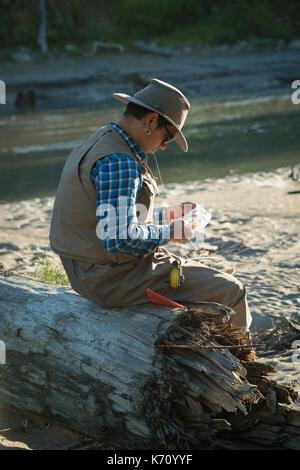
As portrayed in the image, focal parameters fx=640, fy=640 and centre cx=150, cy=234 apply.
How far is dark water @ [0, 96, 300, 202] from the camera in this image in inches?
440

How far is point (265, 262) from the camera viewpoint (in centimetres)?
589

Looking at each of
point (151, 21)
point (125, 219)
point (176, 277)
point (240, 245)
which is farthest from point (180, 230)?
point (151, 21)

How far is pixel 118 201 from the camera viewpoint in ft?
9.61

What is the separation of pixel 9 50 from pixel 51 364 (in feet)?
80.4

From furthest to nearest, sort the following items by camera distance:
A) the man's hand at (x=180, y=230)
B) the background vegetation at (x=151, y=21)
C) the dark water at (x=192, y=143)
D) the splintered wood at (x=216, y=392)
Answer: the background vegetation at (x=151, y=21)
the dark water at (x=192, y=143)
the man's hand at (x=180, y=230)
the splintered wood at (x=216, y=392)

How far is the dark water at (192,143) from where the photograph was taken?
1117cm

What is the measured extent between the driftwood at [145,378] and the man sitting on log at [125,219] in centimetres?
15

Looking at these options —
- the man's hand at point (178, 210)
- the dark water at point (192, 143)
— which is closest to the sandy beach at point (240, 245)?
the man's hand at point (178, 210)

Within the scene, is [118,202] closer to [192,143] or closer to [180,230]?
[180,230]

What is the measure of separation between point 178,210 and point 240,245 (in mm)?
3061

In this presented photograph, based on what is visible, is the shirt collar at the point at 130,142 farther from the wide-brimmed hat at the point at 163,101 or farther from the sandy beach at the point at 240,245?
the sandy beach at the point at 240,245

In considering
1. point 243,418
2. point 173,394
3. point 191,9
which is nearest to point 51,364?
point 173,394

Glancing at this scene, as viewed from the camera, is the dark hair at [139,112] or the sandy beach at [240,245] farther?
the sandy beach at [240,245]

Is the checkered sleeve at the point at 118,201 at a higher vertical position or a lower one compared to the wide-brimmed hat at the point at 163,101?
lower
